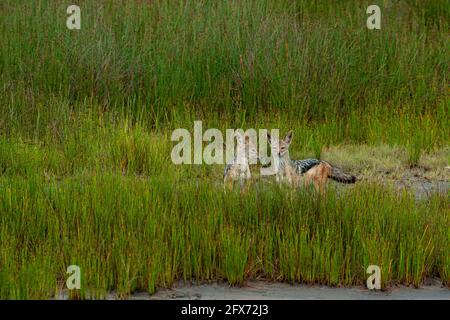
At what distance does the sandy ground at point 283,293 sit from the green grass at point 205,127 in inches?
3.5

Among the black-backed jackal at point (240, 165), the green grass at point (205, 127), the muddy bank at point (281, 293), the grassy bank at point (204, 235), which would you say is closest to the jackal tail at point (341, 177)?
the green grass at point (205, 127)

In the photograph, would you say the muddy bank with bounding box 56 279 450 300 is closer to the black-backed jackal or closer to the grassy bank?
the grassy bank

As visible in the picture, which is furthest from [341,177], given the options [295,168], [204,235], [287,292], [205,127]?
[287,292]

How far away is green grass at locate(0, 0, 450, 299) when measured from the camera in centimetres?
830

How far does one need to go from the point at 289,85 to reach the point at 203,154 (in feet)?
6.40

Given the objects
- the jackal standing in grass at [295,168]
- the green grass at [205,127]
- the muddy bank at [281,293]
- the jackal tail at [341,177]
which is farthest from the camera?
the jackal tail at [341,177]

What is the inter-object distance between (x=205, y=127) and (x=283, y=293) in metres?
4.14

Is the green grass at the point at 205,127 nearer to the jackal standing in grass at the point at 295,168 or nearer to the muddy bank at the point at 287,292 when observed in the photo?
the muddy bank at the point at 287,292

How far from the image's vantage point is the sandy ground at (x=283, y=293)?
796 cm

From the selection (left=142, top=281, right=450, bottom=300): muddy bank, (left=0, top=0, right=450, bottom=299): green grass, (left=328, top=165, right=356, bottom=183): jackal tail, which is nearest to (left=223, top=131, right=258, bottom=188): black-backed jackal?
(left=0, top=0, right=450, bottom=299): green grass

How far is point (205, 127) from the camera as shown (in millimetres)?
11977

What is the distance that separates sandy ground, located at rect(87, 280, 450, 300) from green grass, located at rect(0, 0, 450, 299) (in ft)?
0.29

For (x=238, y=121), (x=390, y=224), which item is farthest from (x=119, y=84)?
(x=390, y=224)
